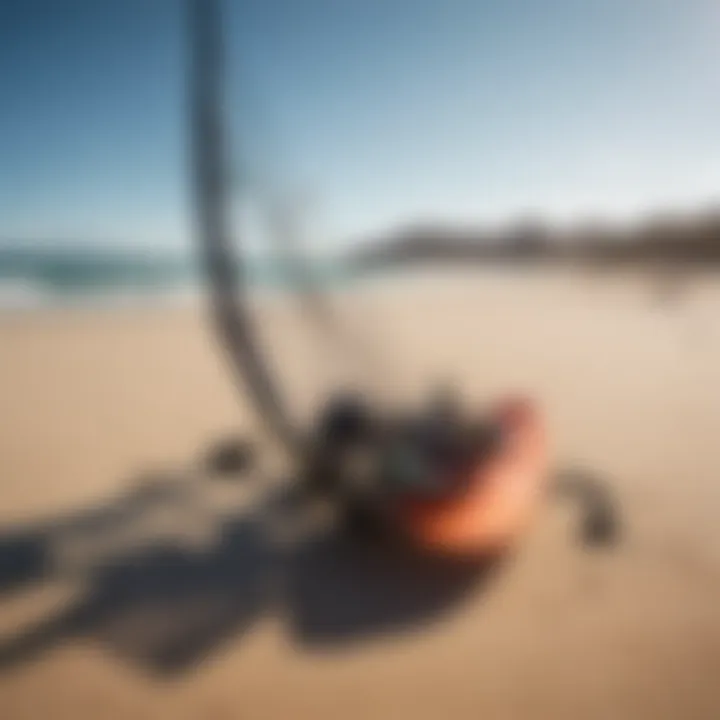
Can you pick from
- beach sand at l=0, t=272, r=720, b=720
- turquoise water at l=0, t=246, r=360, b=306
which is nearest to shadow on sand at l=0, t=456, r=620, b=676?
beach sand at l=0, t=272, r=720, b=720

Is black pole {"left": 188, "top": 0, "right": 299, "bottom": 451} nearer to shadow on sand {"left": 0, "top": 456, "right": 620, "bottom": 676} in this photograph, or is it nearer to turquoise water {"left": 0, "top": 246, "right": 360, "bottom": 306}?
shadow on sand {"left": 0, "top": 456, "right": 620, "bottom": 676}

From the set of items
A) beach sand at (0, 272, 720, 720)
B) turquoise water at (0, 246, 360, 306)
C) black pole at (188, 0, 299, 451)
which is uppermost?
turquoise water at (0, 246, 360, 306)

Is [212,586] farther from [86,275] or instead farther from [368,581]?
[86,275]

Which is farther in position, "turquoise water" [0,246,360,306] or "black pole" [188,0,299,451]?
"turquoise water" [0,246,360,306]

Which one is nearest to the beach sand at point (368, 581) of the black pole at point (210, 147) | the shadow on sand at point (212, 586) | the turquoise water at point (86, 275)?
the shadow on sand at point (212, 586)

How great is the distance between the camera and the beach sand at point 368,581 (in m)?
1.69

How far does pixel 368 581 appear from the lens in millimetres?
2049

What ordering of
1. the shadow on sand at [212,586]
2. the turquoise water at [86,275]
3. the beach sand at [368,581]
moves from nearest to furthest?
the beach sand at [368,581] → the shadow on sand at [212,586] → the turquoise water at [86,275]

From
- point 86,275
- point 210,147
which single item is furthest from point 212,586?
point 86,275

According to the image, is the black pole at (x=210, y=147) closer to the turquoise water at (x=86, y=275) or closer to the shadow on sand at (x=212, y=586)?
the shadow on sand at (x=212, y=586)

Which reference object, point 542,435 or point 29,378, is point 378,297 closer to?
point 29,378

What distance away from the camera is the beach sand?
1691 millimetres

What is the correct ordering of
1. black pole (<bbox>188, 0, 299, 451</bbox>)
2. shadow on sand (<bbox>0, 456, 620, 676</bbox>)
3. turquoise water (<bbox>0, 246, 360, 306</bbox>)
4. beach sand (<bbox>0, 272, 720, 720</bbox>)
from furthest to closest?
1. turquoise water (<bbox>0, 246, 360, 306</bbox>)
2. black pole (<bbox>188, 0, 299, 451</bbox>)
3. shadow on sand (<bbox>0, 456, 620, 676</bbox>)
4. beach sand (<bbox>0, 272, 720, 720</bbox>)

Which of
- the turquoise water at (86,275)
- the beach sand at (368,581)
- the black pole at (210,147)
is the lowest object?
the beach sand at (368,581)
